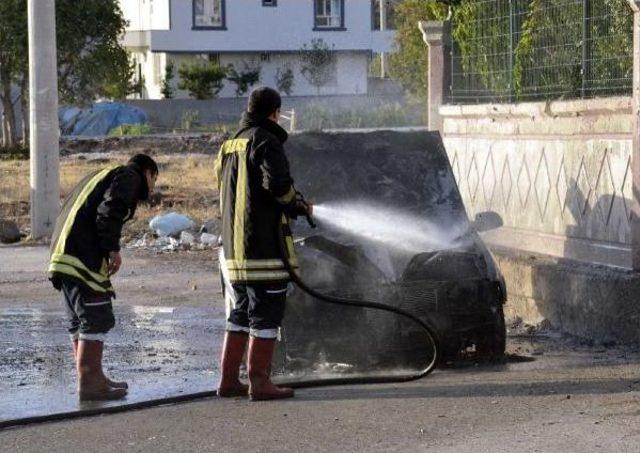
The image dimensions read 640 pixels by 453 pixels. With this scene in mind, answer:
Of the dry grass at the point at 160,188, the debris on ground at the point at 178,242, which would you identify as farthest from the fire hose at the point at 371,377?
the dry grass at the point at 160,188

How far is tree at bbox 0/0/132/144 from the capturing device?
111 ft

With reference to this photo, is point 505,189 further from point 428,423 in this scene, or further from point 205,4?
point 205,4

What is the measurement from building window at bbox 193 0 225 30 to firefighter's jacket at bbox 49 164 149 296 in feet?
171

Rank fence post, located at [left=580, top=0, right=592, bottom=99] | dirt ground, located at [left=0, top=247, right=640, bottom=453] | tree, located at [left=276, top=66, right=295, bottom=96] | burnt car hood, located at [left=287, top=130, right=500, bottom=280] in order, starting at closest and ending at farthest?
dirt ground, located at [left=0, top=247, right=640, bottom=453]
burnt car hood, located at [left=287, top=130, right=500, bottom=280]
fence post, located at [left=580, top=0, right=592, bottom=99]
tree, located at [left=276, top=66, right=295, bottom=96]

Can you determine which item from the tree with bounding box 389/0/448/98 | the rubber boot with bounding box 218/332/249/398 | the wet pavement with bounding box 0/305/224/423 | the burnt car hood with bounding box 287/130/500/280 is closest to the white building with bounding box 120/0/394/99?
the tree with bounding box 389/0/448/98

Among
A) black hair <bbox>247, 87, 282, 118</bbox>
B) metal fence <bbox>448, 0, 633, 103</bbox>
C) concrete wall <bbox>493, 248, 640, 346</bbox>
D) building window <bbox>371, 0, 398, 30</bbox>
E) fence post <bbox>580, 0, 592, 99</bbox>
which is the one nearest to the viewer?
black hair <bbox>247, 87, 282, 118</bbox>

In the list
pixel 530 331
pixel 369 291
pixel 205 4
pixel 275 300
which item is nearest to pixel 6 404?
pixel 275 300

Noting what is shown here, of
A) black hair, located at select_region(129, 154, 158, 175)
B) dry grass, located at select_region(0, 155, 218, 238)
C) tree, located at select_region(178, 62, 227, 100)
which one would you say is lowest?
dry grass, located at select_region(0, 155, 218, 238)

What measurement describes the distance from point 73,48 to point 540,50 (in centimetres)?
2533

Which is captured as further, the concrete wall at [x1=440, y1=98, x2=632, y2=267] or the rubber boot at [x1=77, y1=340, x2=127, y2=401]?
the concrete wall at [x1=440, y1=98, x2=632, y2=267]

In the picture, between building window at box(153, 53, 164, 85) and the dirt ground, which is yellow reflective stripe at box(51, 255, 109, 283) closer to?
the dirt ground

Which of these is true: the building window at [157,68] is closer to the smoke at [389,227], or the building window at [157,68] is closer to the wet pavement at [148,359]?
the wet pavement at [148,359]

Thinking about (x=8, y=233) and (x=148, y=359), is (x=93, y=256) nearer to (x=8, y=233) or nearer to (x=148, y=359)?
(x=148, y=359)

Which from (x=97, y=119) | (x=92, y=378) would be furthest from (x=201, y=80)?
(x=92, y=378)
